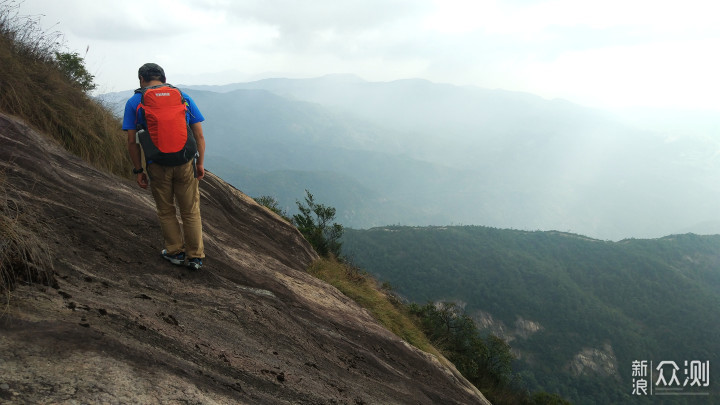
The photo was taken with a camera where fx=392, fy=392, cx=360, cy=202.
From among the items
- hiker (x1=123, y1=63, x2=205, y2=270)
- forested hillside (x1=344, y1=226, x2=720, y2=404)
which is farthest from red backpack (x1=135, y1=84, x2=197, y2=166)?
forested hillside (x1=344, y1=226, x2=720, y2=404)

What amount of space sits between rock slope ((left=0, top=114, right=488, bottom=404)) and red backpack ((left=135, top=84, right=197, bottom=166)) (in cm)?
148

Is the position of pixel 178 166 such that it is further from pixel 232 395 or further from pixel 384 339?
pixel 384 339

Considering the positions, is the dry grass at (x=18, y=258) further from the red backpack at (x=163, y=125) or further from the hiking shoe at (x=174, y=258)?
the hiking shoe at (x=174, y=258)

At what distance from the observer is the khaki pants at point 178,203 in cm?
541

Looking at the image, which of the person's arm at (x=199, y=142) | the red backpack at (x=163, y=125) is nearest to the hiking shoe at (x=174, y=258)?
the person's arm at (x=199, y=142)

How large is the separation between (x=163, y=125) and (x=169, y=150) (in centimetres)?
32

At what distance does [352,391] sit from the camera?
570 cm

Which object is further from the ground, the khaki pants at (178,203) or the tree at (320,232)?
the khaki pants at (178,203)

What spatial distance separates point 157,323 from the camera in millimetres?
4281

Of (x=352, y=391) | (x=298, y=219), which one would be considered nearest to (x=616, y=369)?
(x=298, y=219)

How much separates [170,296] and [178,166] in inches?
68.8

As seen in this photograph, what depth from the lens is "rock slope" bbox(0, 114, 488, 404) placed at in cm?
312

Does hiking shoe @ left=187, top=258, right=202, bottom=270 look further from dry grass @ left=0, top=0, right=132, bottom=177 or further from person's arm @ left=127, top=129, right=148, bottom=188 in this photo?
dry grass @ left=0, top=0, right=132, bottom=177

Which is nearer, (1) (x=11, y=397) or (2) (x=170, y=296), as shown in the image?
(1) (x=11, y=397)
